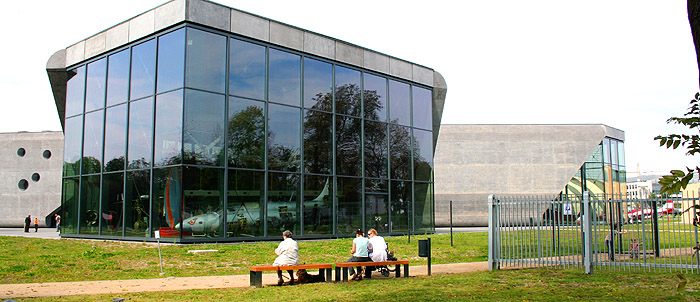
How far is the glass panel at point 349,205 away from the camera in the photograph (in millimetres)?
28469

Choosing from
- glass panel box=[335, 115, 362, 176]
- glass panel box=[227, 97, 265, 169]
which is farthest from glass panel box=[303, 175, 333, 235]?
glass panel box=[227, 97, 265, 169]

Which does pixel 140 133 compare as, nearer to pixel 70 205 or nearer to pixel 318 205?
pixel 70 205

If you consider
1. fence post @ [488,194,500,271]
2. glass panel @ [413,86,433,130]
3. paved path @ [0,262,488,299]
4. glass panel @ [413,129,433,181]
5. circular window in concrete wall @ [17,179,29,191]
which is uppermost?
glass panel @ [413,86,433,130]

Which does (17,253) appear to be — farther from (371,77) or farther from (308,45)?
(371,77)

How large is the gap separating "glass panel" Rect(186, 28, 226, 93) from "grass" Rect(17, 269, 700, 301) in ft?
41.9

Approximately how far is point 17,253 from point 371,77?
17976 millimetres

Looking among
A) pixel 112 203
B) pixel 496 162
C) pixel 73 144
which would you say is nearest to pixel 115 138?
pixel 112 203

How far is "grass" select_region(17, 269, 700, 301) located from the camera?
11.0 metres

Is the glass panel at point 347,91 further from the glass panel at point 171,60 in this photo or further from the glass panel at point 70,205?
the glass panel at point 70,205

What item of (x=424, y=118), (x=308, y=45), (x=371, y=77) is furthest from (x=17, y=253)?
(x=424, y=118)

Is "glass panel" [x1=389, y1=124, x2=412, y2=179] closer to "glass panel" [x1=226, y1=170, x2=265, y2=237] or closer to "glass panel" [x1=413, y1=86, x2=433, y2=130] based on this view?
"glass panel" [x1=413, y1=86, x2=433, y2=130]

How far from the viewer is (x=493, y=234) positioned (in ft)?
53.0

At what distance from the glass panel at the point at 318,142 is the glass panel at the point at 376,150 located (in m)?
2.56

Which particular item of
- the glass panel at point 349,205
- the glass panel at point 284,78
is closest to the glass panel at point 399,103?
the glass panel at point 349,205
